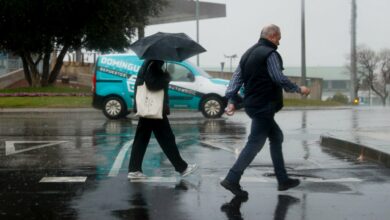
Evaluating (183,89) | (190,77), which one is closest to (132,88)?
(183,89)

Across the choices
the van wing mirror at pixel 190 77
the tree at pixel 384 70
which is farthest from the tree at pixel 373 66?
the van wing mirror at pixel 190 77

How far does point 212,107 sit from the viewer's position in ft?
62.9

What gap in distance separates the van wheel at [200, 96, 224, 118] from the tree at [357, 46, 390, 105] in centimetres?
5870

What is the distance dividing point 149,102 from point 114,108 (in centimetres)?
1151

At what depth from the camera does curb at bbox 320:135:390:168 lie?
30.0 feet

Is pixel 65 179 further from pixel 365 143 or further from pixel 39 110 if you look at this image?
pixel 39 110

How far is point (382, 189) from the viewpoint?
7.32 metres

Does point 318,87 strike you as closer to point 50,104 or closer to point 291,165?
point 50,104

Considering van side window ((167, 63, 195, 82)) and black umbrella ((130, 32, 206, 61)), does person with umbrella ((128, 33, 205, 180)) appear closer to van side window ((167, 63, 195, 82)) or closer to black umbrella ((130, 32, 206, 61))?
black umbrella ((130, 32, 206, 61))

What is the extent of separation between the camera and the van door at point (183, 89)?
1939cm

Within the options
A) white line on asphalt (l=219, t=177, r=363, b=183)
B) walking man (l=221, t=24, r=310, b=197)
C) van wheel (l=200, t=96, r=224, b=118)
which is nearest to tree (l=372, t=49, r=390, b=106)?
van wheel (l=200, t=96, r=224, b=118)

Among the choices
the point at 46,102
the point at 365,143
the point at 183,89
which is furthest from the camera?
the point at 46,102

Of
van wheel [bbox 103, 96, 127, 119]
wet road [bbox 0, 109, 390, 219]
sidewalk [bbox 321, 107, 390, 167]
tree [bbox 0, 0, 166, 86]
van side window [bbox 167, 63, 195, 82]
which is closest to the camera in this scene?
wet road [bbox 0, 109, 390, 219]

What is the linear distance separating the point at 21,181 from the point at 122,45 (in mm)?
26498
